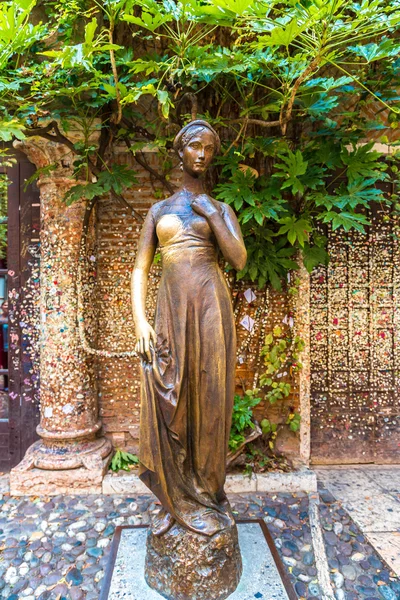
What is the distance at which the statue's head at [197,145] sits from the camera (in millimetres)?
1789

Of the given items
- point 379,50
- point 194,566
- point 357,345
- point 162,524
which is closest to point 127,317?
point 162,524

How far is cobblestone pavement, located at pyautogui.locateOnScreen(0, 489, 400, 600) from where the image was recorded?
2.11 metres

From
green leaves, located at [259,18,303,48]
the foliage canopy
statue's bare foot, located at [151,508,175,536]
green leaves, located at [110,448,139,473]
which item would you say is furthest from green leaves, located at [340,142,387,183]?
green leaves, located at [110,448,139,473]

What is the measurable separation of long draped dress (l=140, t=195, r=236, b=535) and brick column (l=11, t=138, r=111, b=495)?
58.2 inches

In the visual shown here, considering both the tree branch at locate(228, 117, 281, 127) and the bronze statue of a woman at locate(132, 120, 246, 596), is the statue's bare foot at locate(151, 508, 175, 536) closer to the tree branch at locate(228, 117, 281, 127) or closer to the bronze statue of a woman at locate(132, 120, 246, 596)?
the bronze statue of a woman at locate(132, 120, 246, 596)

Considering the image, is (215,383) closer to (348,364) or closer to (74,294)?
(74,294)

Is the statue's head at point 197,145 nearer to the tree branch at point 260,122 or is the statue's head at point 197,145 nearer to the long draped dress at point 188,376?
the long draped dress at point 188,376

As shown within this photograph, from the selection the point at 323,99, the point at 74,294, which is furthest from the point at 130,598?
the point at 323,99

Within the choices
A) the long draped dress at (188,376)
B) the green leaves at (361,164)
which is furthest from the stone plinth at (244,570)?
the green leaves at (361,164)

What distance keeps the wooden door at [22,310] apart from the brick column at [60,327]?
0.27 meters

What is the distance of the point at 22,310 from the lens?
340 cm

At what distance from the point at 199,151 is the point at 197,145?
0.03 metres

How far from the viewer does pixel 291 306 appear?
11.2ft

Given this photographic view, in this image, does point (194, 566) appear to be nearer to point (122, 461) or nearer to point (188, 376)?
point (188, 376)
